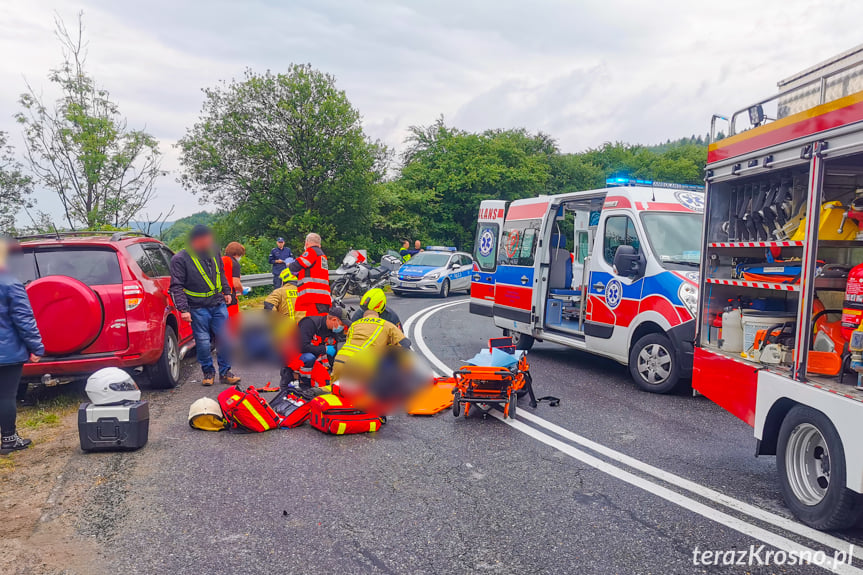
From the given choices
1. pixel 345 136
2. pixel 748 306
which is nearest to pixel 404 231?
pixel 345 136

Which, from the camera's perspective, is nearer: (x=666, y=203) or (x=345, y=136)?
(x=666, y=203)

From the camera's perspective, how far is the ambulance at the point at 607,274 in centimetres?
739

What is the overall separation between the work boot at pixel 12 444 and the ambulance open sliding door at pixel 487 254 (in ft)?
23.9

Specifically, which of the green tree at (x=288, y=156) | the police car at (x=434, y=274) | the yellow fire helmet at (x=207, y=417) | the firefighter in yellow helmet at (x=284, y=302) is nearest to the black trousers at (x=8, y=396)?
the yellow fire helmet at (x=207, y=417)

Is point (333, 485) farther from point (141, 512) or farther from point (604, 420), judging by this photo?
point (604, 420)

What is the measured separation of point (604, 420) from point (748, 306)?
181cm

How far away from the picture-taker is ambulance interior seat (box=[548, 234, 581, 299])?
10008 mm

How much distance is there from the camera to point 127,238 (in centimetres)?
754

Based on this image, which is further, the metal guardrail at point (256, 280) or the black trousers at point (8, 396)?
the metal guardrail at point (256, 280)

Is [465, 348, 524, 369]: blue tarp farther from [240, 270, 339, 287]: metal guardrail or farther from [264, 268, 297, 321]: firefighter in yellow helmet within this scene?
[240, 270, 339, 287]: metal guardrail

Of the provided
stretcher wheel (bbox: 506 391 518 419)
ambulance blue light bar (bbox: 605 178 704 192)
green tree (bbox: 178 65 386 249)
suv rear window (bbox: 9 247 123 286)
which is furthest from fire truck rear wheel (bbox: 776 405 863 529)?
green tree (bbox: 178 65 386 249)

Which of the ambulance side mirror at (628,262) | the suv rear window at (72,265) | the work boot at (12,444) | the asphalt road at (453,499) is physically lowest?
the work boot at (12,444)

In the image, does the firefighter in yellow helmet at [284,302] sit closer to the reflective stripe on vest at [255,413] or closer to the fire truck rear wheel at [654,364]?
the reflective stripe on vest at [255,413]

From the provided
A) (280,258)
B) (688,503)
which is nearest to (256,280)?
(280,258)
